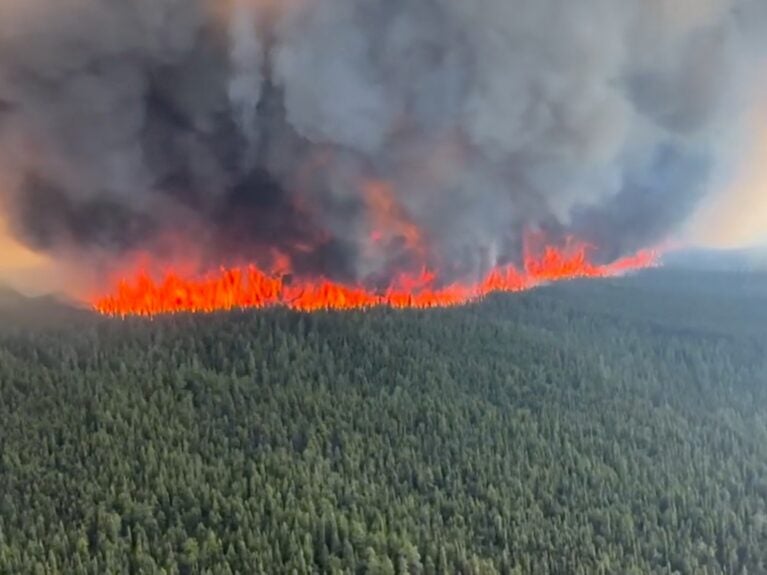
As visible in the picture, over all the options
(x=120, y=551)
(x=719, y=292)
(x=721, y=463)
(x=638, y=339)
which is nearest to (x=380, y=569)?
(x=120, y=551)

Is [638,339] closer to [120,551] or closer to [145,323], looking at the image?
[145,323]

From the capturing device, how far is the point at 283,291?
20.8 meters

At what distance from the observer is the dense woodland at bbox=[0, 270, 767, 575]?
45.1ft

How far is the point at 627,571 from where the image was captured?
14773mm

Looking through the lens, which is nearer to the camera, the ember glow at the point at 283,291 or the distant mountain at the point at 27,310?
the distant mountain at the point at 27,310

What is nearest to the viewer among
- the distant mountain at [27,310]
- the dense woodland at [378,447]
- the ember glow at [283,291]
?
the dense woodland at [378,447]

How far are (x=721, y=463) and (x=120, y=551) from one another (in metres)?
10.6

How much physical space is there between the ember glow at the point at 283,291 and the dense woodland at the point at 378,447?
39cm

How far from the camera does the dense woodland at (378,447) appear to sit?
1374 cm

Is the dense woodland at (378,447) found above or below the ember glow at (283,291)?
below

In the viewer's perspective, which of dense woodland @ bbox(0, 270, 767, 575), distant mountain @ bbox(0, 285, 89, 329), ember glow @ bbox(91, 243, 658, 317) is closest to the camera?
dense woodland @ bbox(0, 270, 767, 575)

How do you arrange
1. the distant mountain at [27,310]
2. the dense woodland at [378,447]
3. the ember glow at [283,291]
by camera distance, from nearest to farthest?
the dense woodland at [378,447] → the distant mountain at [27,310] → the ember glow at [283,291]

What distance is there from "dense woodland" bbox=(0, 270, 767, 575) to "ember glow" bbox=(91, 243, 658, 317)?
39 centimetres

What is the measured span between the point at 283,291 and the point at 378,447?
4.92 meters
